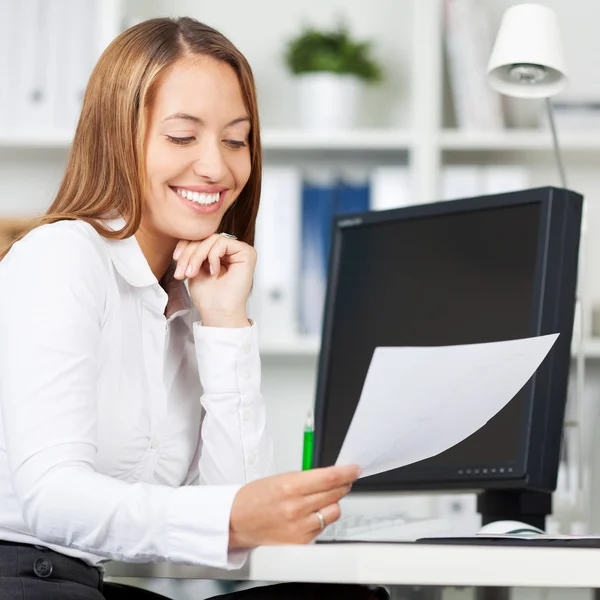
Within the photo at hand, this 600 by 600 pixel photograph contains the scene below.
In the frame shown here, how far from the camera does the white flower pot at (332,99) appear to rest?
8.24ft

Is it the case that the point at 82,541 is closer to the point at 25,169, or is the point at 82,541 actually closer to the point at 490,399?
the point at 490,399

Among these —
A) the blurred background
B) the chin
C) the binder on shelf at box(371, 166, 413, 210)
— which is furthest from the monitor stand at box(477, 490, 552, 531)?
the binder on shelf at box(371, 166, 413, 210)

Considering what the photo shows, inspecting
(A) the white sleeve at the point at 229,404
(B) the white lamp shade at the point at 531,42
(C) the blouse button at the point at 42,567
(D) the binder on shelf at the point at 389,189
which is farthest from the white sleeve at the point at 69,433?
(D) the binder on shelf at the point at 389,189

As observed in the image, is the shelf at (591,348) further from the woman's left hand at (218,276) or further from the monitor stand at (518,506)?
the woman's left hand at (218,276)

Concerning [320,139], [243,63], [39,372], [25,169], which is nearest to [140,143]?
[243,63]

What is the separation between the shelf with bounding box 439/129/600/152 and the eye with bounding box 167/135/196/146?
49.2 inches

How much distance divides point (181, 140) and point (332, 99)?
1.27m

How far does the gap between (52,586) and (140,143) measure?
56cm

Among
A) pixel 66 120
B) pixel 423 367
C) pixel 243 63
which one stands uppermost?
pixel 66 120

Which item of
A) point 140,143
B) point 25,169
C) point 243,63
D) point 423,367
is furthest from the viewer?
point 25,169

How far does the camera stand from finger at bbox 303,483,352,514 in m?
0.87

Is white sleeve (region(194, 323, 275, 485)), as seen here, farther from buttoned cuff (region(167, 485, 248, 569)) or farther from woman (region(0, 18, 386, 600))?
buttoned cuff (region(167, 485, 248, 569))

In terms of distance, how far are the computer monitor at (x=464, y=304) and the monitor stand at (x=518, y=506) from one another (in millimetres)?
100

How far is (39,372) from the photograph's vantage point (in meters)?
0.99
